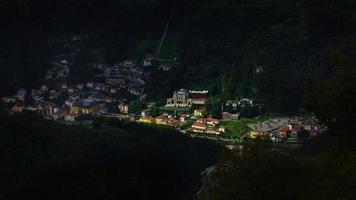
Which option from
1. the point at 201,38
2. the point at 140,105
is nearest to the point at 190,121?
the point at 140,105

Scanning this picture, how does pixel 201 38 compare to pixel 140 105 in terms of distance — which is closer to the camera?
pixel 140 105

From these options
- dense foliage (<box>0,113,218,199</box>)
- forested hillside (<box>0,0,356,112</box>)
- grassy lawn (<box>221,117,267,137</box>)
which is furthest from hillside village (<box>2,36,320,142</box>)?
dense foliage (<box>0,113,218,199</box>)

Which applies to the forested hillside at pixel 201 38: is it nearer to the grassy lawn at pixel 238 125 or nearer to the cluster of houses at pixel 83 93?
the cluster of houses at pixel 83 93

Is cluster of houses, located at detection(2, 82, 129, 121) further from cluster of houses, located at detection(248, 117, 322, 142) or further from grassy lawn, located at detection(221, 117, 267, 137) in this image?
cluster of houses, located at detection(248, 117, 322, 142)

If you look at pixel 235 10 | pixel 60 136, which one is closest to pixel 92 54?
pixel 235 10

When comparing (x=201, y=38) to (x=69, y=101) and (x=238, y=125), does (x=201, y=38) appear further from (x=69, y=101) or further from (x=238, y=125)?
(x=238, y=125)

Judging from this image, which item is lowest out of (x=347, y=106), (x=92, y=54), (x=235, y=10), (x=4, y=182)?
(x=4, y=182)

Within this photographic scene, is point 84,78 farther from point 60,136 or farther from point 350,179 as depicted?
point 350,179
